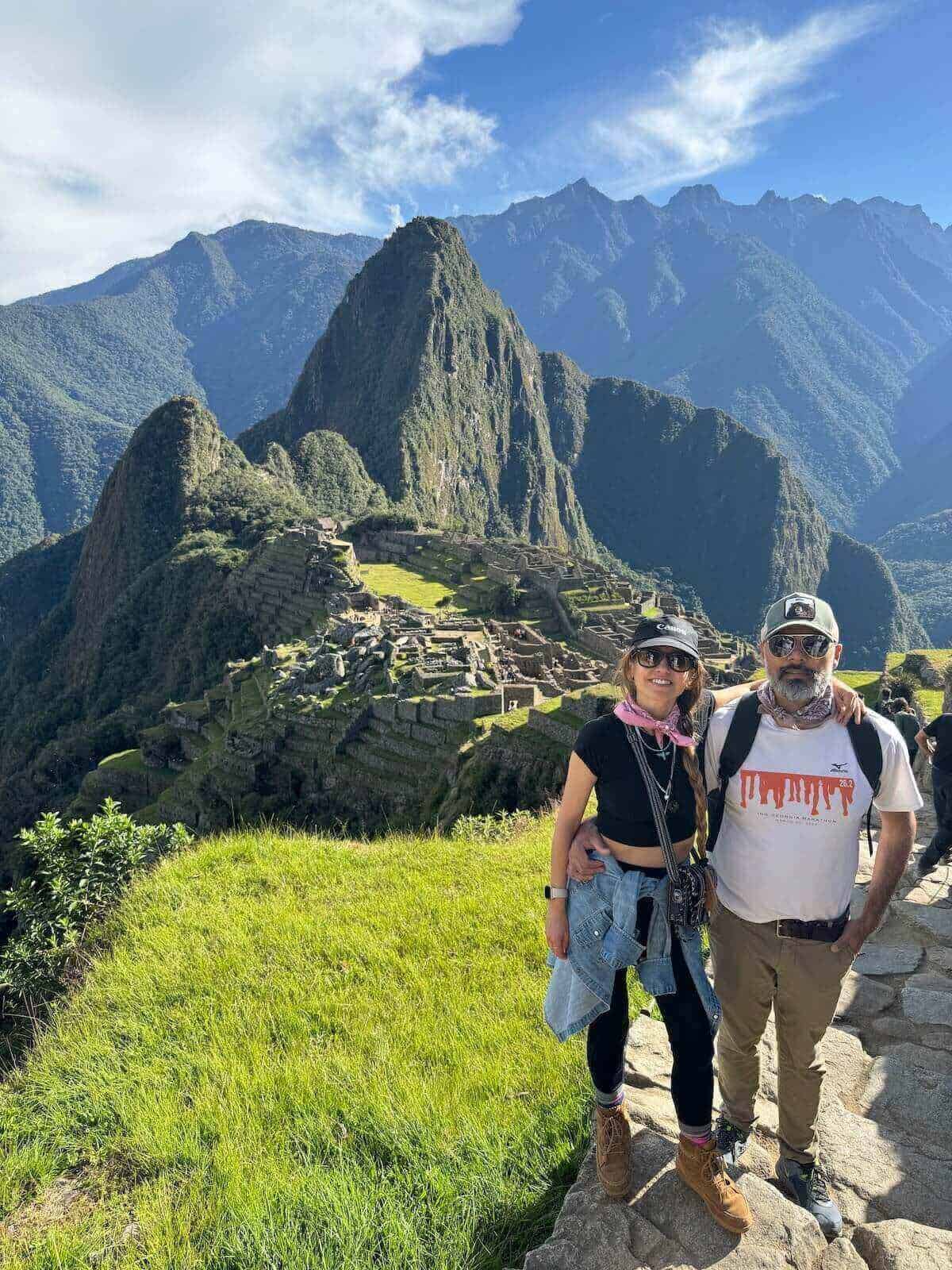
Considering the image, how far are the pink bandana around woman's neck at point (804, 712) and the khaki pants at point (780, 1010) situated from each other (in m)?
0.89

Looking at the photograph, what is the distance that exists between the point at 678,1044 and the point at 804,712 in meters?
1.46

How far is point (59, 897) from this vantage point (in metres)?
5.92

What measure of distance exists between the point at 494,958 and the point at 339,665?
1741 cm

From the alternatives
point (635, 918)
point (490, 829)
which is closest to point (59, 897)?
point (490, 829)

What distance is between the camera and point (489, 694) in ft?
58.6

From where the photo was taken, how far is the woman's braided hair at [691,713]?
2.96m

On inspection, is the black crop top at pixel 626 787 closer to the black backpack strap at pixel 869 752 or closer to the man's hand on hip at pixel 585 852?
the man's hand on hip at pixel 585 852

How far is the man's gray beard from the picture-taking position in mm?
2975

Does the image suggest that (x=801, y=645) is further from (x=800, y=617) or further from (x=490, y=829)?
(x=490, y=829)

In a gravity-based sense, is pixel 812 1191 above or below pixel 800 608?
below

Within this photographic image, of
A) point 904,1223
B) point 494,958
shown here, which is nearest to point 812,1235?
point 904,1223

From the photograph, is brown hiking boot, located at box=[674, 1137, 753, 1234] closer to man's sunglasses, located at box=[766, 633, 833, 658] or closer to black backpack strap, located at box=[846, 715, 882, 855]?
black backpack strap, located at box=[846, 715, 882, 855]

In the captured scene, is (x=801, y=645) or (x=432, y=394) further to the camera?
(x=432, y=394)

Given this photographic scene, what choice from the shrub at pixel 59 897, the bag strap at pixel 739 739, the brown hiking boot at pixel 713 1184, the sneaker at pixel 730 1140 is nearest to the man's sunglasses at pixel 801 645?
the bag strap at pixel 739 739
